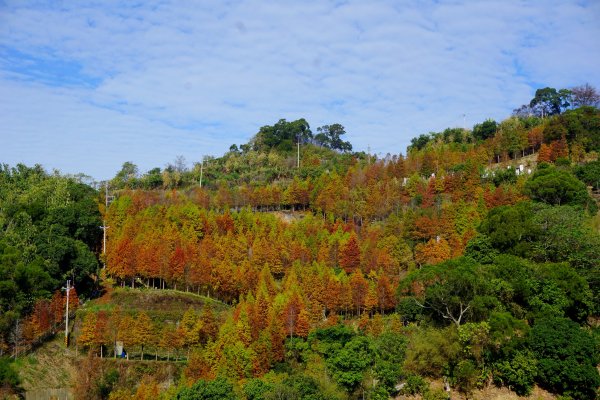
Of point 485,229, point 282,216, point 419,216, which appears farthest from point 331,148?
point 485,229

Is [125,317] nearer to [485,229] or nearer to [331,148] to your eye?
[485,229]

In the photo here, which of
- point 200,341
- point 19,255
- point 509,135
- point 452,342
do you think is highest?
point 509,135

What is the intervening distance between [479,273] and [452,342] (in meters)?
3.95

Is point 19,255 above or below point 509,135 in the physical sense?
Answer: below

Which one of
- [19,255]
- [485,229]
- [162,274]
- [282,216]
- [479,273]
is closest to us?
[479,273]

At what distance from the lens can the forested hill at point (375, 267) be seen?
2534 centimetres

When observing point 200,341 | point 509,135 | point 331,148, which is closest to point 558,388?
point 200,341

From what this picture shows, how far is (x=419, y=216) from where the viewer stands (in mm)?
47344

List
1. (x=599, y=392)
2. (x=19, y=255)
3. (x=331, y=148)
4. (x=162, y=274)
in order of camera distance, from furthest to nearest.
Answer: (x=331, y=148) < (x=162, y=274) < (x=19, y=255) < (x=599, y=392)

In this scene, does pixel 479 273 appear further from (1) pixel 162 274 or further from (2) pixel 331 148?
(2) pixel 331 148

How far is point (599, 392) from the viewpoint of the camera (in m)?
24.5

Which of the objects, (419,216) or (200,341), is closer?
(200,341)

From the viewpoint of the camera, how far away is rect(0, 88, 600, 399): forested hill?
25.3 metres

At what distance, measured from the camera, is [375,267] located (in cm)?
4341
